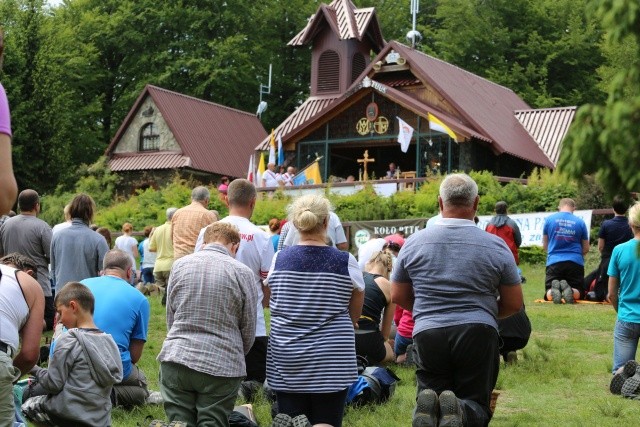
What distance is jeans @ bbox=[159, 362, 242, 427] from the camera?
7.63m

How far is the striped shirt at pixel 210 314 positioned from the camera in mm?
7652

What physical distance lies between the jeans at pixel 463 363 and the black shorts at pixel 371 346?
356 cm

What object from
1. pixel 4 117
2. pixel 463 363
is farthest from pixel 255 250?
pixel 4 117

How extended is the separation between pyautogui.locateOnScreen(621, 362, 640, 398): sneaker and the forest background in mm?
36387

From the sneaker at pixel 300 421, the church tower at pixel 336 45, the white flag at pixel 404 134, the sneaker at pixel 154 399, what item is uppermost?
the church tower at pixel 336 45

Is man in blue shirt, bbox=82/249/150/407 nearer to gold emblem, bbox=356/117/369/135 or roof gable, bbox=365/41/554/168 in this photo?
roof gable, bbox=365/41/554/168

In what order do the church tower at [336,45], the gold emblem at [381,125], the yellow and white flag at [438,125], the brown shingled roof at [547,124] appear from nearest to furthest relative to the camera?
the yellow and white flag at [438,125] < the brown shingled roof at [547,124] < the gold emblem at [381,125] < the church tower at [336,45]

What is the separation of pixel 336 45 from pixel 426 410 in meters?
39.2

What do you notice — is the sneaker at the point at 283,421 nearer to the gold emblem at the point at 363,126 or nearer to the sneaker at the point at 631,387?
the sneaker at the point at 631,387

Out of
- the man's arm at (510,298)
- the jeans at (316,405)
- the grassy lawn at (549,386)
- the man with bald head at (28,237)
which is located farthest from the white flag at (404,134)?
the man's arm at (510,298)

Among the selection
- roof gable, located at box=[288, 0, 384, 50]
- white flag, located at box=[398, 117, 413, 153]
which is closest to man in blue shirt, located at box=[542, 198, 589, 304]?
white flag, located at box=[398, 117, 413, 153]

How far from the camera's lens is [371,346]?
35.8 feet

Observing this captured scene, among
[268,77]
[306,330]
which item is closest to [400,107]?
[268,77]

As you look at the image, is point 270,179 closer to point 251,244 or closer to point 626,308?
point 626,308
